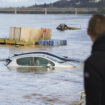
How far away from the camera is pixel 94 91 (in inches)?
142

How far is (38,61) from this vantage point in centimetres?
3169

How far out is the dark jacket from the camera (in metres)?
3.56

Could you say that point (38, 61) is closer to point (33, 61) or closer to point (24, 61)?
point (33, 61)

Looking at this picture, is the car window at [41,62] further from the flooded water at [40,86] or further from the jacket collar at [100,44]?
the jacket collar at [100,44]

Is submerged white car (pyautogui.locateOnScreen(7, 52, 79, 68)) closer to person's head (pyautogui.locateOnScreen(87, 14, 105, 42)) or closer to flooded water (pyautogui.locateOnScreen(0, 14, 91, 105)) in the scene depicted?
flooded water (pyautogui.locateOnScreen(0, 14, 91, 105))

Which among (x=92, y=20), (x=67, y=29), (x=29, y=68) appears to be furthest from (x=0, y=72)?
(x=67, y=29)

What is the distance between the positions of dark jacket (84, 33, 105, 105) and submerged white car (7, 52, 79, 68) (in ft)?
88.4

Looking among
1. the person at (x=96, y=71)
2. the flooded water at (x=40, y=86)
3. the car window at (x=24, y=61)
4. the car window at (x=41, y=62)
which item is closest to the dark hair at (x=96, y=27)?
the person at (x=96, y=71)

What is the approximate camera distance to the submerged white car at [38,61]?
101 feet

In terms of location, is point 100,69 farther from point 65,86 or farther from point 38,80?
point 38,80

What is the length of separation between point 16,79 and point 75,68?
571cm

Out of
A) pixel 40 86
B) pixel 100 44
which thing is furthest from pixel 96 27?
pixel 40 86

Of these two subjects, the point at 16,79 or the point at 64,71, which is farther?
the point at 64,71

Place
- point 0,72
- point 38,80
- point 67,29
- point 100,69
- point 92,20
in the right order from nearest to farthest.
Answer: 1. point 100,69
2. point 92,20
3. point 38,80
4. point 0,72
5. point 67,29
